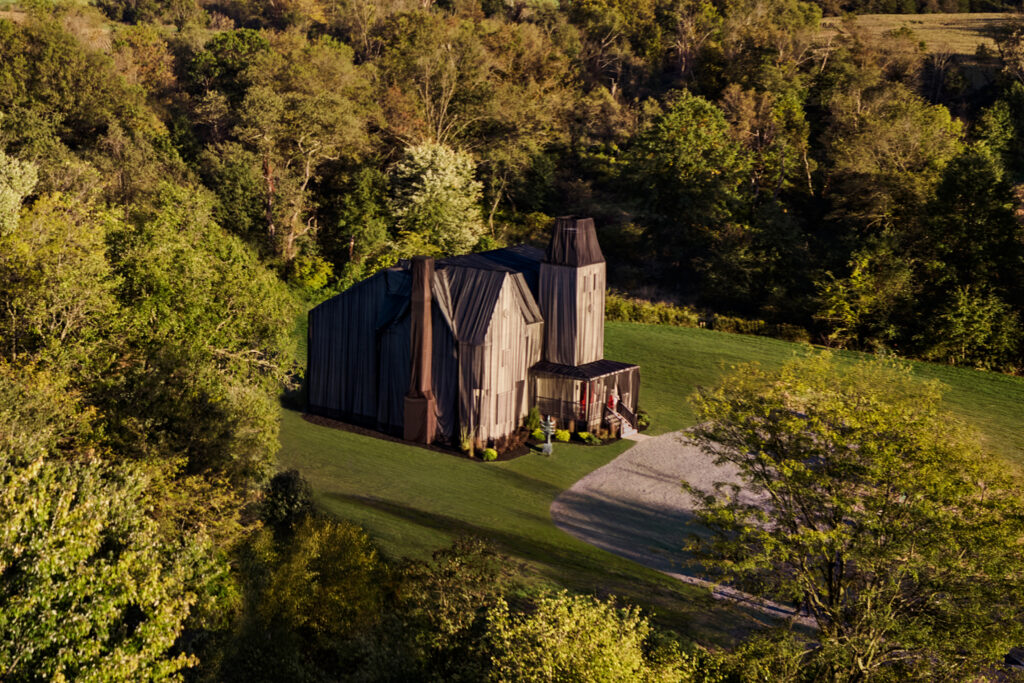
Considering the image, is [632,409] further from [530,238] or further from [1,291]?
[530,238]

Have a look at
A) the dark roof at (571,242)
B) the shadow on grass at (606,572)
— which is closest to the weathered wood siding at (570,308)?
the dark roof at (571,242)

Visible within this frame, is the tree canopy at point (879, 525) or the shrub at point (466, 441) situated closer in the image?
the tree canopy at point (879, 525)

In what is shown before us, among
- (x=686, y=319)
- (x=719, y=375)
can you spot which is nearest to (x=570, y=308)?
(x=719, y=375)

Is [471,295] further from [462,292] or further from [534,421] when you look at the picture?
[534,421]

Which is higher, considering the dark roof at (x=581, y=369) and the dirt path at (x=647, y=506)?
the dark roof at (x=581, y=369)

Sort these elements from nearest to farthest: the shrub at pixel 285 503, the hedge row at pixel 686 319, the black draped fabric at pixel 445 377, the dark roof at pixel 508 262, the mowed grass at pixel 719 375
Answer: the shrub at pixel 285 503 → the black draped fabric at pixel 445 377 → the dark roof at pixel 508 262 → the mowed grass at pixel 719 375 → the hedge row at pixel 686 319

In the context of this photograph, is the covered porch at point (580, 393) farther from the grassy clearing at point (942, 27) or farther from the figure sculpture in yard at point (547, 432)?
the grassy clearing at point (942, 27)
